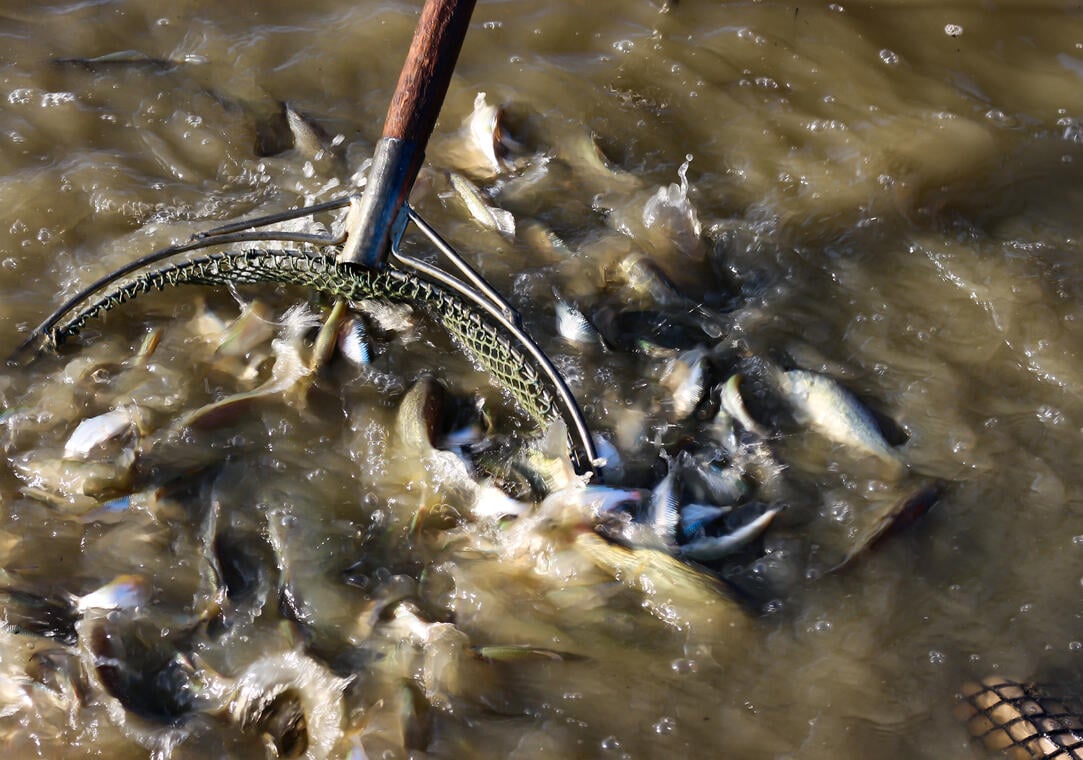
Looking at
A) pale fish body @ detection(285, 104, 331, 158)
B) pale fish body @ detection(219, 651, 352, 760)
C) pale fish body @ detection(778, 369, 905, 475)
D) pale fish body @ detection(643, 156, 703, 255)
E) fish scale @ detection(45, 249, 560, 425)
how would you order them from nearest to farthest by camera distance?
pale fish body @ detection(219, 651, 352, 760)
fish scale @ detection(45, 249, 560, 425)
pale fish body @ detection(778, 369, 905, 475)
pale fish body @ detection(643, 156, 703, 255)
pale fish body @ detection(285, 104, 331, 158)

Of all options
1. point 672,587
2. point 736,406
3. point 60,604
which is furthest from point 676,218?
point 60,604

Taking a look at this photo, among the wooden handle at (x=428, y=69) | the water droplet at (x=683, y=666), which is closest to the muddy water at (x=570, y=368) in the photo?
the water droplet at (x=683, y=666)

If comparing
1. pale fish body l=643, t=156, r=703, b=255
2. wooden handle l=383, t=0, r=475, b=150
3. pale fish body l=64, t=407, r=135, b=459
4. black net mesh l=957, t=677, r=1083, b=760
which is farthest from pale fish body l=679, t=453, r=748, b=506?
pale fish body l=64, t=407, r=135, b=459

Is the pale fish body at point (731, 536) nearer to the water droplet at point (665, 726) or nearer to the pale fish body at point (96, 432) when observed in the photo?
the water droplet at point (665, 726)

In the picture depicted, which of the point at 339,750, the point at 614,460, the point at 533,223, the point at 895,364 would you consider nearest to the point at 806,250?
the point at 895,364

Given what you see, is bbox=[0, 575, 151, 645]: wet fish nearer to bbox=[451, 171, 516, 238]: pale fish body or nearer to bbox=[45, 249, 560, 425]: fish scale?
bbox=[45, 249, 560, 425]: fish scale
